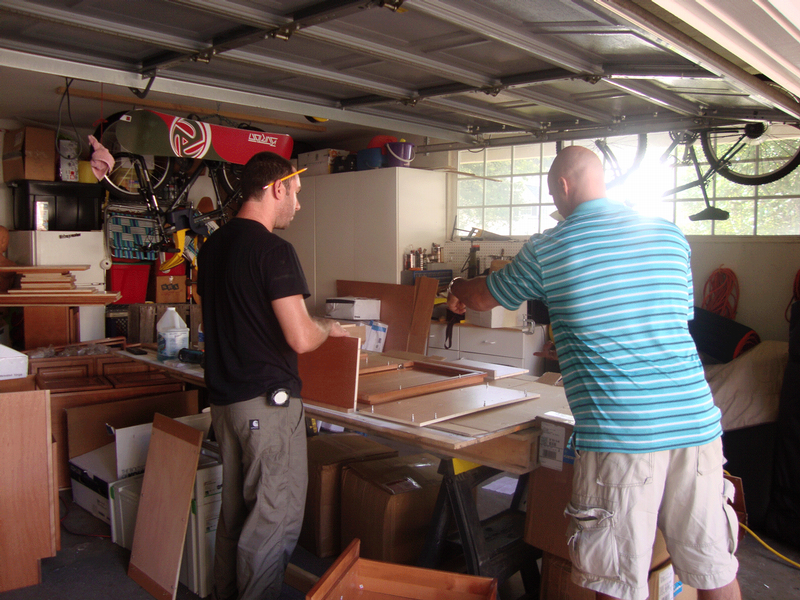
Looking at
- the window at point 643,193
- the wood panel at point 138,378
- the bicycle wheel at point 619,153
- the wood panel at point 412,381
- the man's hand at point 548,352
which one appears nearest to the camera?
the wood panel at point 412,381

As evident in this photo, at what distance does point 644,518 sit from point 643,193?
3454 mm

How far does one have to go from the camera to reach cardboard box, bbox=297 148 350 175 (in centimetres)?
576

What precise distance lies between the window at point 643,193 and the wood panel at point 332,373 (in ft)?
6.03

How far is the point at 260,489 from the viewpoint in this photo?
1973 millimetres

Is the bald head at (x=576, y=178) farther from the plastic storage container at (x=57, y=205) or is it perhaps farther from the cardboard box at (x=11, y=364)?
the plastic storage container at (x=57, y=205)

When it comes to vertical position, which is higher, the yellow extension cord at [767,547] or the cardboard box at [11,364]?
the cardboard box at [11,364]

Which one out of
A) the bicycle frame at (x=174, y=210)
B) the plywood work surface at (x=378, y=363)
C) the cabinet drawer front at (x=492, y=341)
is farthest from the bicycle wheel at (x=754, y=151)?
the bicycle frame at (x=174, y=210)

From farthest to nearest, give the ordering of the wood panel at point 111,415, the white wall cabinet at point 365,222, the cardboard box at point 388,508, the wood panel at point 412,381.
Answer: the white wall cabinet at point 365,222 < the wood panel at point 111,415 < the cardboard box at point 388,508 < the wood panel at point 412,381

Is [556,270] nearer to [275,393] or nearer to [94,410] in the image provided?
[275,393]

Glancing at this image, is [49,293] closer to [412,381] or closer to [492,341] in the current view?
[412,381]

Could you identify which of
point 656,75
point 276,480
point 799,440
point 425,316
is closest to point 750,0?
point 656,75

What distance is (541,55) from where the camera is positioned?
2.42 m

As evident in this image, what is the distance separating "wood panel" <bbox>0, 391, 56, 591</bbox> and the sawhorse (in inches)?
67.1

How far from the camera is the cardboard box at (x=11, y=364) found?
3230mm
